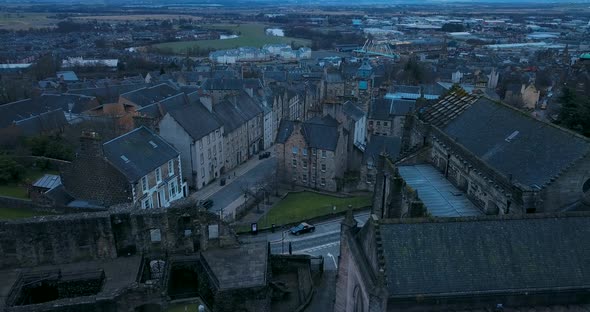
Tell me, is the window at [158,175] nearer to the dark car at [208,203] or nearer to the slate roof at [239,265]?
the dark car at [208,203]

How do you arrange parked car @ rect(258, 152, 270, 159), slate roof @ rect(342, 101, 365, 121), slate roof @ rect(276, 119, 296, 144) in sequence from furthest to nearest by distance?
parked car @ rect(258, 152, 270, 159) → slate roof @ rect(342, 101, 365, 121) → slate roof @ rect(276, 119, 296, 144)

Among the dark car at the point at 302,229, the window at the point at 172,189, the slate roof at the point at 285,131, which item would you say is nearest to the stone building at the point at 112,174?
the window at the point at 172,189

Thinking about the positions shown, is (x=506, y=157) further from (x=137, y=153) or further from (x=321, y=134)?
(x=137, y=153)

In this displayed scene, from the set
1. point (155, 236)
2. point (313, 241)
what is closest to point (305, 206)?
point (313, 241)

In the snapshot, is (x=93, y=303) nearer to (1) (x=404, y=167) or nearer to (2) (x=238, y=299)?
(2) (x=238, y=299)

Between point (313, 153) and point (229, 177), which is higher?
point (313, 153)

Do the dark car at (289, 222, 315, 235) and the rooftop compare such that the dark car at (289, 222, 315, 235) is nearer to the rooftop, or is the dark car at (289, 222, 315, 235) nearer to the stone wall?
the stone wall

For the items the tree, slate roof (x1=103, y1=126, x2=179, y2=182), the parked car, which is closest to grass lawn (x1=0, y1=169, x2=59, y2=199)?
the tree
